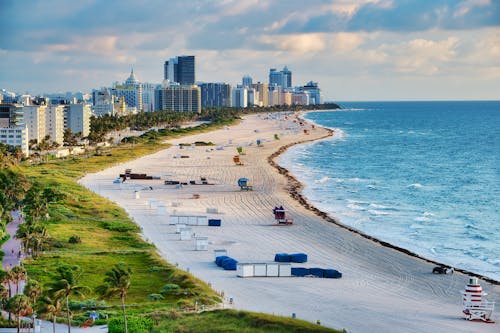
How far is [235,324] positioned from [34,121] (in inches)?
4836

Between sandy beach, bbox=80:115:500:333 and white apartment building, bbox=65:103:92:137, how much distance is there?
255 feet

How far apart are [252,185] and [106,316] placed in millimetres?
57944

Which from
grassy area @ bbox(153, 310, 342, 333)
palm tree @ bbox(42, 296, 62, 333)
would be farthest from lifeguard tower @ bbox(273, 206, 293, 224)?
palm tree @ bbox(42, 296, 62, 333)

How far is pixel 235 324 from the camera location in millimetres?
36500

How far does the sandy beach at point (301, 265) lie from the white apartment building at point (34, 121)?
5313 centimetres

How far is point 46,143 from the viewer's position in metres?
138

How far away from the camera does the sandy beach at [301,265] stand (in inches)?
→ 1656

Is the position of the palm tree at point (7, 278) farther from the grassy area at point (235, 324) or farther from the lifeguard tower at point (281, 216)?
the lifeguard tower at point (281, 216)

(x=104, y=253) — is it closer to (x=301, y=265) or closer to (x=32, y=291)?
(x=301, y=265)

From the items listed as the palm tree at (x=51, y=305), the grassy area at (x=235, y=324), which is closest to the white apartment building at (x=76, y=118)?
the grassy area at (x=235, y=324)

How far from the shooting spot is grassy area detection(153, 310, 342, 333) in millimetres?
35312

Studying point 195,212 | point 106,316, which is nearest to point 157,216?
point 195,212

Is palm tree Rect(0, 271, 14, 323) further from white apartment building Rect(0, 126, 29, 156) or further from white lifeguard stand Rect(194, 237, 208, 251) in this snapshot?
white apartment building Rect(0, 126, 29, 156)

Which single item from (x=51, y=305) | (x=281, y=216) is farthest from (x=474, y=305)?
(x=281, y=216)
